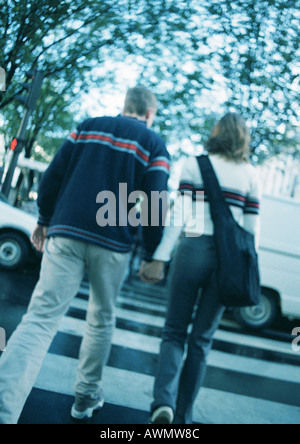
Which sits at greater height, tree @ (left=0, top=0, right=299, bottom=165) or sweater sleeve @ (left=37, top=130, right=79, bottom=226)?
tree @ (left=0, top=0, right=299, bottom=165)

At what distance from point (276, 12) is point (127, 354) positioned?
9.84ft

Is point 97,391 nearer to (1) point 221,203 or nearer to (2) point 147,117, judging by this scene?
(1) point 221,203

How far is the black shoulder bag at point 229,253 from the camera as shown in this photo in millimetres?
2312

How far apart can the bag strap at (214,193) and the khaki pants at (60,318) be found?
0.55 metres

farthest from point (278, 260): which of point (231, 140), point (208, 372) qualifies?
point (231, 140)

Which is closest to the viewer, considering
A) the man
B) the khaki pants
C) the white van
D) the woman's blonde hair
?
the khaki pants

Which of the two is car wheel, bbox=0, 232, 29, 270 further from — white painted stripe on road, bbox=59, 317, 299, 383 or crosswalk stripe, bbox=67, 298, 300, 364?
white painted stripe on road, bbox=59, 317, 299, 383

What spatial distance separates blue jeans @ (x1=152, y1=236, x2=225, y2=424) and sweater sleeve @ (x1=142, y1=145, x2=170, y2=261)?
0.22 meters

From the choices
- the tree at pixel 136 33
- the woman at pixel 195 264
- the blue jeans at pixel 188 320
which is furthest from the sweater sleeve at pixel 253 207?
the tree at pixel 136 33

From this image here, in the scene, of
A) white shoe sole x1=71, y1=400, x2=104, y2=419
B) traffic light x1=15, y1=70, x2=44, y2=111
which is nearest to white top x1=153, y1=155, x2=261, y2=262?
white shoe sole x1=71, y1=400, x2=104, y2=419

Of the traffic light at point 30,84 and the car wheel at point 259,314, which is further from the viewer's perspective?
the car wheel at point 259,314

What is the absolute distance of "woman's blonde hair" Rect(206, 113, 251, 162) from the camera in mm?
2445

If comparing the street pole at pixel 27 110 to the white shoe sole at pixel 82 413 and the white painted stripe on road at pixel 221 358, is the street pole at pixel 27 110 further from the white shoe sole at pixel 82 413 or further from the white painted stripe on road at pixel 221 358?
the white shoe sole at pixel 82 413

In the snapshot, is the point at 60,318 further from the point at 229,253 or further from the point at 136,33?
the point at 136,33
